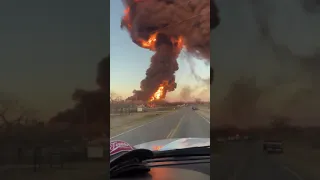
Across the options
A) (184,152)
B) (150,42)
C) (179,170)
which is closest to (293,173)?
(179,170)

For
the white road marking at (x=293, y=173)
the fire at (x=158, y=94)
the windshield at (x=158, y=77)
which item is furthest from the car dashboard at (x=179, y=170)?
the white road marking at (x=293, y=173)

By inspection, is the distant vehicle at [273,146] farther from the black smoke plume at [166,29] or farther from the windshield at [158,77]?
the black smoke plume at [166,29]

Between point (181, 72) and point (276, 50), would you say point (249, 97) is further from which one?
point (181, 72)

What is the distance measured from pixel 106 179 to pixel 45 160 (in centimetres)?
27

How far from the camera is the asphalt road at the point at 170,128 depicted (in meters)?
2.51

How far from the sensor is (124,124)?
7.80 feet

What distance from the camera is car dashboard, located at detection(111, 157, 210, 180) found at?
2277 mm

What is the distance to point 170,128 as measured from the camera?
2.69 metres

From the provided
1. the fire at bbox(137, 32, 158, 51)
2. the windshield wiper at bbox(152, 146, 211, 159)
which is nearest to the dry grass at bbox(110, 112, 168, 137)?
the windshield wiper at bbox(152, 146, 211, 159)

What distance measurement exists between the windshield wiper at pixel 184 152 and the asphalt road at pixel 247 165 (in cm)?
101

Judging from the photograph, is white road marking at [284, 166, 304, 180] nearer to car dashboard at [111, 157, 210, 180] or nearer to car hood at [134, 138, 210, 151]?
car dashboard at [111, 157, 210, 180]

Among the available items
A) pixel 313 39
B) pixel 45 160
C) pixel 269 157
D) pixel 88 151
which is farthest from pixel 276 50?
pixel 45 160

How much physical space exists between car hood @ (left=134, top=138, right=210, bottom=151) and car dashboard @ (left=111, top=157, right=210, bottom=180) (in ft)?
0.38

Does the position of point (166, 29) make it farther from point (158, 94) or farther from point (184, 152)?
point (184, 152)
